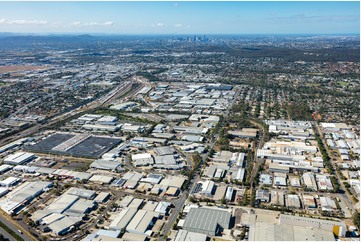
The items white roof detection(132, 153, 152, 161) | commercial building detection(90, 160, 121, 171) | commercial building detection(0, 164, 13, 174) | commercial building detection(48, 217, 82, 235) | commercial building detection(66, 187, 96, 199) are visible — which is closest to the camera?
commercial building detection(48, 217, 82, 235)

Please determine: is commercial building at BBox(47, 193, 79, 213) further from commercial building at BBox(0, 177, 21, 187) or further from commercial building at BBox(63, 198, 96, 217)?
commercial building at BBox(0, 177, 21, 187)

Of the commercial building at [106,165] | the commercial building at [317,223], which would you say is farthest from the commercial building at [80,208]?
the commercial building at [317,223]

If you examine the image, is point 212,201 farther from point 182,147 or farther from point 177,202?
point 182,147

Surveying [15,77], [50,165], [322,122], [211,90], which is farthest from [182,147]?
[15,77]

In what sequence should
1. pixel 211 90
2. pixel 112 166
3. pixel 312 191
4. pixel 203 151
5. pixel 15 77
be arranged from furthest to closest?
pixel 15 77 < pixel 211 90 < pixel 203 151 < pixel 112 166 < pixel 312 191

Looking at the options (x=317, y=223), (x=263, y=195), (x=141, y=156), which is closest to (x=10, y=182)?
(x=141, y=156)

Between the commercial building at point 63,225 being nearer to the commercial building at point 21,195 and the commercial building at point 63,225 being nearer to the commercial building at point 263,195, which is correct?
the commercial building at point 21,195

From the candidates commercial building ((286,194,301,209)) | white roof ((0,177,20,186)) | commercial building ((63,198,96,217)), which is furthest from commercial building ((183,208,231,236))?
white roof ((0,177,20,186))

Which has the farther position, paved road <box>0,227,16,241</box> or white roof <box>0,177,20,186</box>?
white roof <box>0,177,20,186</box>
